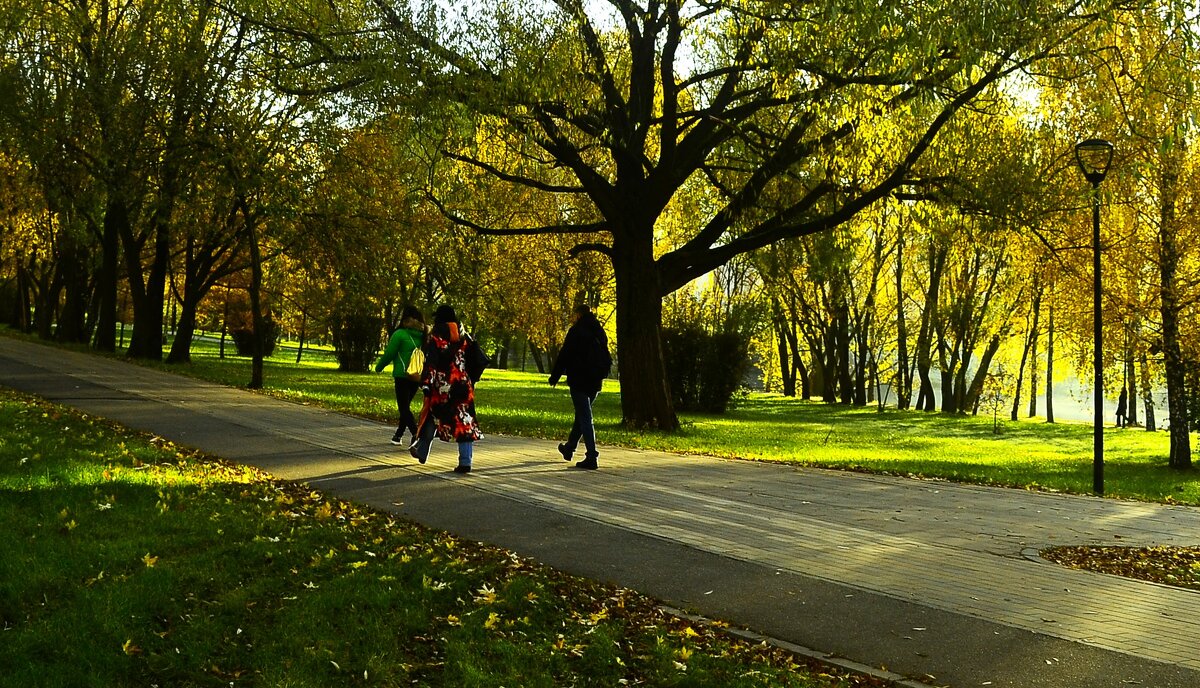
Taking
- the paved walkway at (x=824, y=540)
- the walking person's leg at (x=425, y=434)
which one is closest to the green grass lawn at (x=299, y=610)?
the paved walkway at (x=824, y=540)

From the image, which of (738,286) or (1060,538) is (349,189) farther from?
(738,286)

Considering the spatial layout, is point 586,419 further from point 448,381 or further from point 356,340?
point 356,340

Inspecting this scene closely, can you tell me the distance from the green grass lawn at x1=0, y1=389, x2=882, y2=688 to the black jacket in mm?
4159

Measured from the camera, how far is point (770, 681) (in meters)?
5.53

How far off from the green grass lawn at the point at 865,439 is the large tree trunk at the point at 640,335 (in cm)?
73

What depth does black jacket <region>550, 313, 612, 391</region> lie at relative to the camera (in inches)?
501

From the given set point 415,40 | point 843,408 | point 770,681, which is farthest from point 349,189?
point 843,408

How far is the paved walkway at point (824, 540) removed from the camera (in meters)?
6.13

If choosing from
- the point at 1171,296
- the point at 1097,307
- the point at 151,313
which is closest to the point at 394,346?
the point at 1097,307

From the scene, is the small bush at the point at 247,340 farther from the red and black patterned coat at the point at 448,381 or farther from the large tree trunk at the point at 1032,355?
the red and black patterned coat at the point at 448,381

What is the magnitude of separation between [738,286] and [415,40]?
37.4 meters

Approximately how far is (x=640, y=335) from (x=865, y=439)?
931 cm

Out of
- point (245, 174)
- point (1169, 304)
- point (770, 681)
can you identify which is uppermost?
point (245, 174)

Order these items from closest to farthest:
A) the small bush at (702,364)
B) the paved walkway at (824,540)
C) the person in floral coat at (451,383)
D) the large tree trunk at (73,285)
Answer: the paved walkway at (824,540)
the person in floral coat at (451,383)
the small bush at (702,364)
the large tree trunk at (73,285)
